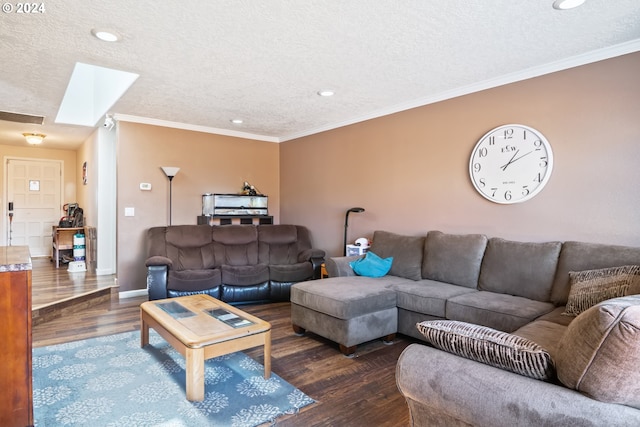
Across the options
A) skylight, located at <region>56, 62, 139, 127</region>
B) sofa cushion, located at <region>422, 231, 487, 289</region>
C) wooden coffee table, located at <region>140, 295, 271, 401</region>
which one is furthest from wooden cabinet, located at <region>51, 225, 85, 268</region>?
sofa cushion, located at <region>422, 231, 487, 289</region>

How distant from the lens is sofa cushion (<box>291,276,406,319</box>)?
9.61 ft

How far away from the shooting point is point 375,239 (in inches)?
163

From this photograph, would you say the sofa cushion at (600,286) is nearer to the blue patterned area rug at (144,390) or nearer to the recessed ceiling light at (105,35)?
the blue patterned area rug at (144,390)

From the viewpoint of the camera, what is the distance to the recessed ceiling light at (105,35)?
242cm

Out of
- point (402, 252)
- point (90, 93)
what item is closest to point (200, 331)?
point (402, 252)

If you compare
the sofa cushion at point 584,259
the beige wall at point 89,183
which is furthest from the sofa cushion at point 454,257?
the beige wall at point 89,183

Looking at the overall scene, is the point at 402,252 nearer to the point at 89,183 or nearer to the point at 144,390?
the point at 144,390

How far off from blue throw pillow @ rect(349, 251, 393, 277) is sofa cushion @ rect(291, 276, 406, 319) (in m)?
0.18

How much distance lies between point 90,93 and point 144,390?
14.0 ft

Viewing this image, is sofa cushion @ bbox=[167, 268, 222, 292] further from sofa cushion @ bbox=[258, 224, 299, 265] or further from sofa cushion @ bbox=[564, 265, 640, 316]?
sofa cushion @ bbox=[564, 265, 640, 316]

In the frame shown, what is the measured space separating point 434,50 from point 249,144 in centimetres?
374

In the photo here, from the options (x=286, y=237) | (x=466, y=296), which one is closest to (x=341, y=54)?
(x=466, y=296)
